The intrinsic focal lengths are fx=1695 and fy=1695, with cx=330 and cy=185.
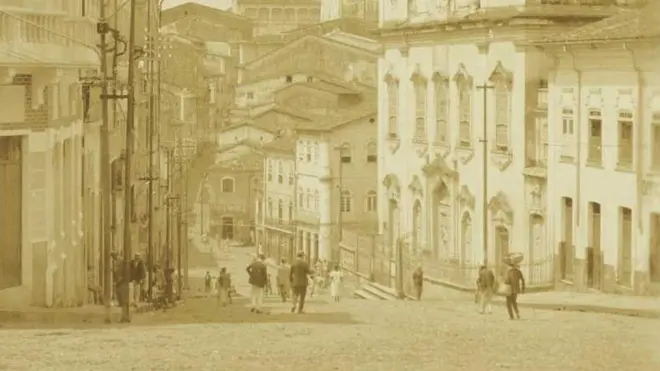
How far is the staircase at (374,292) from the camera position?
54.2m

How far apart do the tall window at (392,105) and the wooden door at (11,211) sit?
1477 inches

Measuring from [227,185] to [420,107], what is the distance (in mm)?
43397

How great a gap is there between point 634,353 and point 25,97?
10.6 meters

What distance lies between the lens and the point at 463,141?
5684 centimetres

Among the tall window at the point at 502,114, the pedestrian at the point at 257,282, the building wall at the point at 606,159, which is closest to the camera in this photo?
the pedestrian at the point at 257,282

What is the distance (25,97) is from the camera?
2669 centimetres

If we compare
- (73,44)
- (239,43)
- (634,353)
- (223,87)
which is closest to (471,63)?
(73,44)

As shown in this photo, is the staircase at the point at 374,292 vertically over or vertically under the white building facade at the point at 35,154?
under

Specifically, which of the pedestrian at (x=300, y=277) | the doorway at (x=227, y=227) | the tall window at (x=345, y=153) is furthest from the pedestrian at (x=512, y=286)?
the doorway at (x=227, y=227)

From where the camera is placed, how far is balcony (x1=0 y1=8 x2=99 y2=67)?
25422mm

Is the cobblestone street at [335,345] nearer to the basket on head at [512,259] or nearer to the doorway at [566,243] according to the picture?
the basket on head at [512,259]

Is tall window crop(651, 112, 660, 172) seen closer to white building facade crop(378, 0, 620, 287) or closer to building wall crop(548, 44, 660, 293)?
building wall crop(548, 44, 660, 293)

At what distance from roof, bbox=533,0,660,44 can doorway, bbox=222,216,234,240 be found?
55.1 meters

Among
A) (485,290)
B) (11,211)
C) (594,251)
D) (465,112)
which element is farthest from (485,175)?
(11,211)
